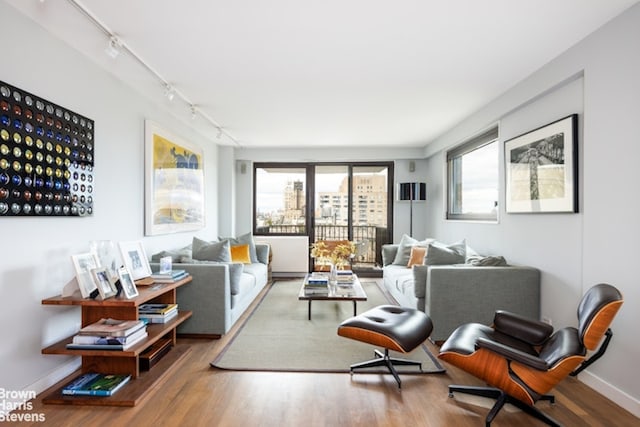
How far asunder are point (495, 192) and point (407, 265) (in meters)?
1.58

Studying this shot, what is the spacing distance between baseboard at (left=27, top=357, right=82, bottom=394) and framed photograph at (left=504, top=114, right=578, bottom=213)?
13.1 feet

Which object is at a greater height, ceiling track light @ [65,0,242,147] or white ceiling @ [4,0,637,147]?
white ceiling @ [4,0,637,147]

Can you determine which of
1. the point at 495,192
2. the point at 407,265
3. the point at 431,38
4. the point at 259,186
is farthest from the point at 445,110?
the point at 259,186

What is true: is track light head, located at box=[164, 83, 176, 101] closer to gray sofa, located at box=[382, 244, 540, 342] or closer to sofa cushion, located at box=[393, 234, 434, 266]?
gray sofa, located at box=[382, 244, 540, 342]

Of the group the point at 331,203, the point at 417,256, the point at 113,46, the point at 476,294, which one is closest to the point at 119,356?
the point at 113,46

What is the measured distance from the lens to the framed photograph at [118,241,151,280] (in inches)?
108

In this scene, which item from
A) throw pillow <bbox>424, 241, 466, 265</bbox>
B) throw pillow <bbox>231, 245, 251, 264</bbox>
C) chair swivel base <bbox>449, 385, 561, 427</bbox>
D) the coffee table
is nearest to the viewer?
chair swivel base <bbox>449, 385, 561, 427</bbox>

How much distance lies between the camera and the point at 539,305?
9.82ft

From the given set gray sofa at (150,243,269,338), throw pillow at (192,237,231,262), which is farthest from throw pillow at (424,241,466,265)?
throw pillow at (192,237,231,262)

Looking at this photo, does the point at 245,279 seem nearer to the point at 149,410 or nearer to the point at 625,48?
the point at 149,410

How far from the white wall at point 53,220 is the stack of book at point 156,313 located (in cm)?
47

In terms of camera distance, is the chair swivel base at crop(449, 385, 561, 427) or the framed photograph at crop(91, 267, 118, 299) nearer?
the chair swivel base at crop(449, 385, 561, 427)

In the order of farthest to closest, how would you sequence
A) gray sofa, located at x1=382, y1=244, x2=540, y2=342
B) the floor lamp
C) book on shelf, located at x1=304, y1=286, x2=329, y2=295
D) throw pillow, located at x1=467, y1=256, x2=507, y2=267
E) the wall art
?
the floor lamp
book on shelf, located at x1=304, y1=286, x2=329, y2=295
throw pillow, located at x1=467, y1=256, x2=507, y2=267
gray sofa, located at x1=382, y1=244, x2=540, y2=342
the wall art

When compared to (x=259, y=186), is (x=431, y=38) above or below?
above
